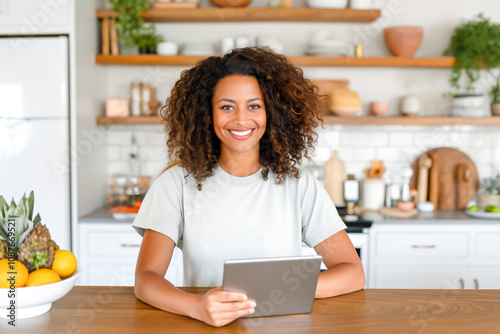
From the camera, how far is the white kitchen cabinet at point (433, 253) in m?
3.16

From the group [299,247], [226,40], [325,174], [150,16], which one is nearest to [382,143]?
[325,174]

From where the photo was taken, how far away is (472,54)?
3430 mm

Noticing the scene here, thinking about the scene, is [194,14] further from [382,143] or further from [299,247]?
[299,247]

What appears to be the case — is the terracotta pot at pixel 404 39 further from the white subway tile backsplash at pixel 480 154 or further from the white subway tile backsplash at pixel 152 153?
the white subway tile backsplash at pixel 152 153

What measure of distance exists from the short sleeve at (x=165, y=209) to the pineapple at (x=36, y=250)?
1.24ft

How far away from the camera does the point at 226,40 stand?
357 cm

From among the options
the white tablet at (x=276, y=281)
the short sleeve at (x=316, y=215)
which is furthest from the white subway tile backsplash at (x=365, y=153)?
the white tablet at (x=276, y=281)

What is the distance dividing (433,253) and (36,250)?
2627 mm

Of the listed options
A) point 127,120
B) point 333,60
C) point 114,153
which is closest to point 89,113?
point 127,120

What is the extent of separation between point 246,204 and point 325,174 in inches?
86.3

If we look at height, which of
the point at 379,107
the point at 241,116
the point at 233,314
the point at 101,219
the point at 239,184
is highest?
the point at 379,107

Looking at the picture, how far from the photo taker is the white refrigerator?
121 inches

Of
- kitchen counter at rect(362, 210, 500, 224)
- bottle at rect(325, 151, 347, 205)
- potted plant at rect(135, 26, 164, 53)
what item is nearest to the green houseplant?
potted plant at rect(135, 26, 164, 53)

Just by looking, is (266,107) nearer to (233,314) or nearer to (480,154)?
(233,314)
